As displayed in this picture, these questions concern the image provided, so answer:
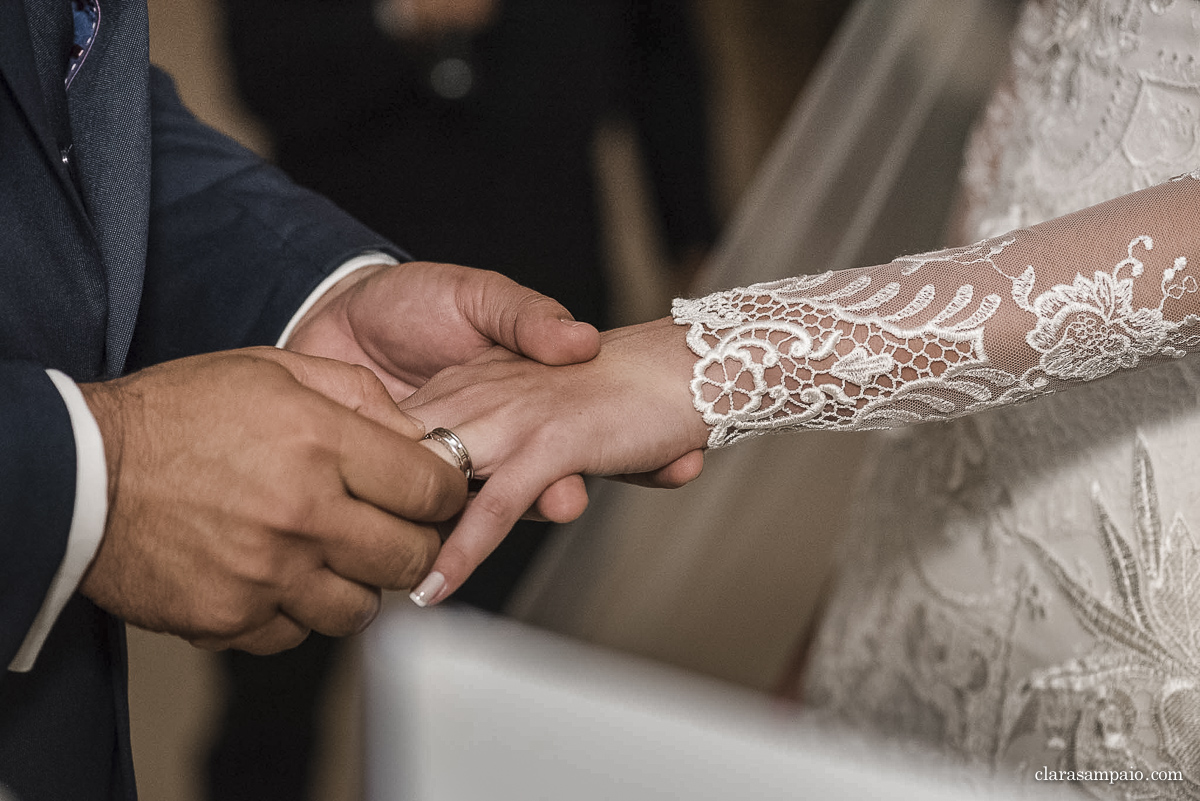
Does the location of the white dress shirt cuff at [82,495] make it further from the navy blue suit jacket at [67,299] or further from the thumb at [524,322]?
the thumb at [524,322]

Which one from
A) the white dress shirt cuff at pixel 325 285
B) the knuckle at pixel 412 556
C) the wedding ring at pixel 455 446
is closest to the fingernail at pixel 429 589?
the knuckle at pixel 412 556

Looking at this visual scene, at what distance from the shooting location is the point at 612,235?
3.12 metres

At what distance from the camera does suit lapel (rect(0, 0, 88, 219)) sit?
693 mm

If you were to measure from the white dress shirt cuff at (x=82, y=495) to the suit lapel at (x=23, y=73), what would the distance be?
217 millimetres

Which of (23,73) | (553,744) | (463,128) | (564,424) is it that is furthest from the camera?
(463,128)

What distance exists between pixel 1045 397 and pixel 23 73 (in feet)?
3.67

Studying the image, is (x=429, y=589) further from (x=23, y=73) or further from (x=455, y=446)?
(x=23, y=73)

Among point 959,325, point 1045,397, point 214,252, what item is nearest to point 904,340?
point 959,325

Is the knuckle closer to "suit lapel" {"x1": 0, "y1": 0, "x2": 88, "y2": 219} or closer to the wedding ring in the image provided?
the wedding ring

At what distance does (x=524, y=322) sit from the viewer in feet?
3.20

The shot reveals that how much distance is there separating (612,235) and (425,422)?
226cm

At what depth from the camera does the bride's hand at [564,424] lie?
2.96 ft

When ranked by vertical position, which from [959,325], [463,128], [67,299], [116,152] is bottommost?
[463,128]

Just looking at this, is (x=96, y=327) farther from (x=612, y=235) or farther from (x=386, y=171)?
(x=612, y=235)
